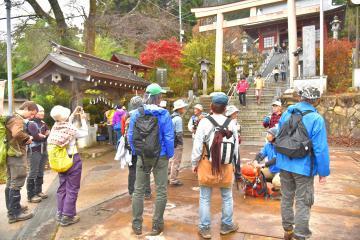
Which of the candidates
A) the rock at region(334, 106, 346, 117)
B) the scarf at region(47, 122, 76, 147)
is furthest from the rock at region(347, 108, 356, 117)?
the scarf at region(47, 122, 76, 147)

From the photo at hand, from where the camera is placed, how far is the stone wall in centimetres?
1190

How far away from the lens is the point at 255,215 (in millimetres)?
A: 4281

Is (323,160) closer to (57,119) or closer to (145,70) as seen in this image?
(57,119)

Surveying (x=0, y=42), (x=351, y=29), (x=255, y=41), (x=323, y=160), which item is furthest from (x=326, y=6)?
(x=323, y=160)

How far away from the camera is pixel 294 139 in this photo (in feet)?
10.4

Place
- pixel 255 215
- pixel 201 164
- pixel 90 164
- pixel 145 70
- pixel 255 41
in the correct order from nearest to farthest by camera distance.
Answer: pixel 201 164, pixel 255 215, pixel 90 164, pixel 145 70, pixel 255 41

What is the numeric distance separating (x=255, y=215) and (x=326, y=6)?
24.7 metres

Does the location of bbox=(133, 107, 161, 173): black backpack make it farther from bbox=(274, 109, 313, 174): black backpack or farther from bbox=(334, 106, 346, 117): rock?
bbox=(334, 106, 346, 117): rock

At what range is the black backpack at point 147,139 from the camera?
11.7 feet

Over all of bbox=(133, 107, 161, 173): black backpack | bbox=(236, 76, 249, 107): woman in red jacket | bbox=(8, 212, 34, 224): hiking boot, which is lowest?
bbox=(8, 212, 34, 224): hiking boot

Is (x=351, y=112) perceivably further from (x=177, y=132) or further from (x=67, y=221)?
(x=67, y=221)

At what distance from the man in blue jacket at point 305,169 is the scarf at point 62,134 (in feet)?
8.87

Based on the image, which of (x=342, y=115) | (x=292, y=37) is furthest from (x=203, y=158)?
(x=292, y=37)

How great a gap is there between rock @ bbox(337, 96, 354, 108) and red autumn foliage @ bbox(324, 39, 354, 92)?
1.66m
